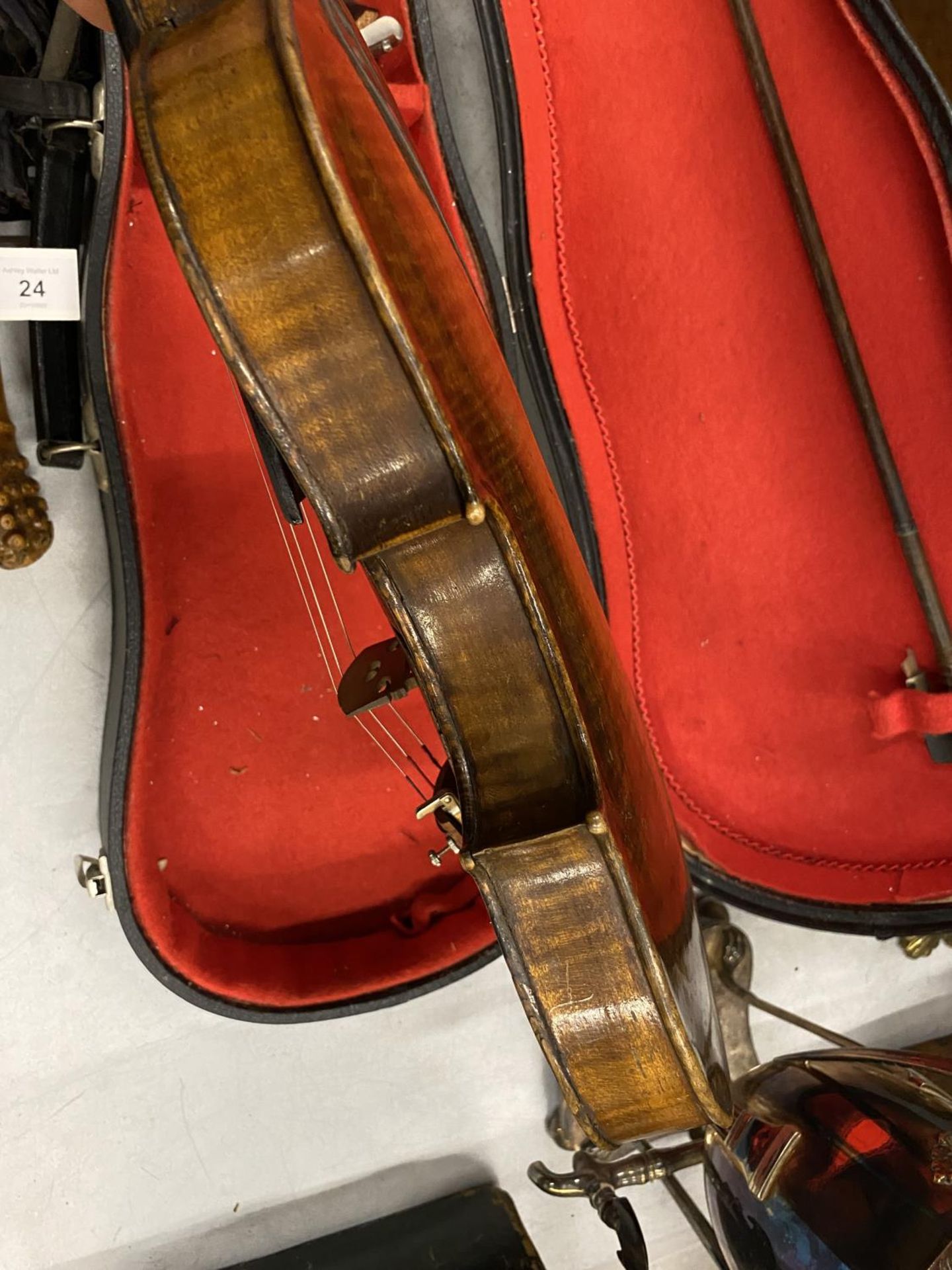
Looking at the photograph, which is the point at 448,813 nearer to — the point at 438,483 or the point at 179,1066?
the point at 438,483

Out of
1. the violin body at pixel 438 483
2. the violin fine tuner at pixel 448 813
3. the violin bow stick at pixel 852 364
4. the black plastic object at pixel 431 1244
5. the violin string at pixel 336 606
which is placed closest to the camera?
the violin body at pixel 438 483

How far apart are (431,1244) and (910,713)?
77 cm

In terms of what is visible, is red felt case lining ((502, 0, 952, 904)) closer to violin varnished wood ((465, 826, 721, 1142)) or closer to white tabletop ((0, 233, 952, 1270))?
white tabletop ((0, 233, 952, 1270))

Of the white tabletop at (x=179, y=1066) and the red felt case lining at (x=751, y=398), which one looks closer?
the red felt case lining at (x=751, y=398)

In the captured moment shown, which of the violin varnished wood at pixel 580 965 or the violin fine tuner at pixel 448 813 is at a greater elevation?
the violin fine tuner at pixel 448 813

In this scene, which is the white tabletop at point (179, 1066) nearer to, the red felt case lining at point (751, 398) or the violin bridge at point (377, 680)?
the red felt case lining at point (751, 398)

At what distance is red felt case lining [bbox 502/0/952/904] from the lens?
72 cm

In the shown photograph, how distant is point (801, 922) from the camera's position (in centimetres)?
90

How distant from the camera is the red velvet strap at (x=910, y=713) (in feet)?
2.50

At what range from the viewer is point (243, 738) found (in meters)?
0.82

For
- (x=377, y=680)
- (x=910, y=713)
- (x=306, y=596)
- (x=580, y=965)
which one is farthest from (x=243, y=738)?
(x=910, y=713)

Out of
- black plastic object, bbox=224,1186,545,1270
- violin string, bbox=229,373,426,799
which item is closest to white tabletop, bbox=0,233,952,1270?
black plastic object, bbox=224,1186,545,1270

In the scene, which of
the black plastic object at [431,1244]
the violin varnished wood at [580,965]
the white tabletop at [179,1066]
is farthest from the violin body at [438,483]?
the black plastic object at [431,1244]

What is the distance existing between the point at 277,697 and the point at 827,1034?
59 cm
